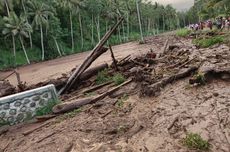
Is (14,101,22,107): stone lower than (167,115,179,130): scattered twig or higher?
higher

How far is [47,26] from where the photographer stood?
172 ft

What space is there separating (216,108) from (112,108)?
8.80ft

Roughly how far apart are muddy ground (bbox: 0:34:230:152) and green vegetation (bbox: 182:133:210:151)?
11 centimetres

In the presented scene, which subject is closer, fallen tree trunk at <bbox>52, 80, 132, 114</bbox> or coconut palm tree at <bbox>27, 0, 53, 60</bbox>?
fallen tree trunk at <bbox>52, 80, 132, 114</bbox>

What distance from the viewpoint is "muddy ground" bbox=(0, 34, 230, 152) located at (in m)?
6.75

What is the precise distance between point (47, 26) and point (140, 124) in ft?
154

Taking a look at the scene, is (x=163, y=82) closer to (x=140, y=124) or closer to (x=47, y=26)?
(x=140, y=124)

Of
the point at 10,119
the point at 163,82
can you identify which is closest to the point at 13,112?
the point at 10,119

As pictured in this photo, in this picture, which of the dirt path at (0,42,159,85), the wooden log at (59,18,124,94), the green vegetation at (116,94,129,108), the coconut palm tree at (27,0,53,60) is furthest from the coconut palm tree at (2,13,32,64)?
the green vegetation at (116,94,129,108)

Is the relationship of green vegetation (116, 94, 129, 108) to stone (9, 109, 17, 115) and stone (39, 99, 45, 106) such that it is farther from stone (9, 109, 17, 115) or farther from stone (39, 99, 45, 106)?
stone (9, 109, 17, 115)

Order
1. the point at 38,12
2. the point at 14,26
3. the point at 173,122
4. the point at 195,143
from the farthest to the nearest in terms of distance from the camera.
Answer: the point at 38,12 → the point at 14,26 → the point at 173,122 → the point at 195,143

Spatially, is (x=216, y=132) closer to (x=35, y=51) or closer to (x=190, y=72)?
(x=190, y=72)

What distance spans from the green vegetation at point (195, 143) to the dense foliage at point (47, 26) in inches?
1644

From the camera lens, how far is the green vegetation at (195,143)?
6121 millimetres
